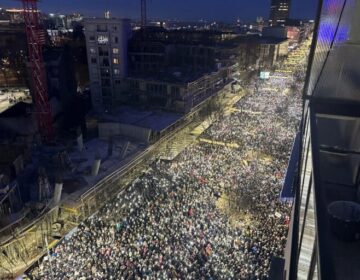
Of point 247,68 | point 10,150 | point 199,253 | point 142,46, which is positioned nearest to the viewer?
point 199,253

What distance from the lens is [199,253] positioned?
A: 14500mm

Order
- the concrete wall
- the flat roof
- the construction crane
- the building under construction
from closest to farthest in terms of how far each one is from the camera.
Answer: the construction crane < the concrete wall < the flat roof < the building under construction

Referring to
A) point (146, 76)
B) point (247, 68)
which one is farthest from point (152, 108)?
point (247, 68)

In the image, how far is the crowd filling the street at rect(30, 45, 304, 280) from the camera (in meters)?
13.5

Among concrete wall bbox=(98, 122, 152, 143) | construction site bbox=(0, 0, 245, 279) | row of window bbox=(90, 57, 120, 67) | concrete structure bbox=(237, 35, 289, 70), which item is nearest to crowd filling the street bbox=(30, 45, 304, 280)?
construction site bbox=(0, 0, 245, 279)

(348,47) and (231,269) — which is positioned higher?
(348,47)

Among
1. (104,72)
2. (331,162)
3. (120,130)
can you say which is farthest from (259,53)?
(331,162)

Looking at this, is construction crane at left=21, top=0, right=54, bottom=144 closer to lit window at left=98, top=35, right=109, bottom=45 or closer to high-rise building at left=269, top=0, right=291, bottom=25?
lit window at left=98, top=35, right=109, bottom=45

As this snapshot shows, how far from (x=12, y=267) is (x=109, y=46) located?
88.8 feet

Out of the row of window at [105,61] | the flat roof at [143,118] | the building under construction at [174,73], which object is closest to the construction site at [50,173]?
the flat roof at [143,118]

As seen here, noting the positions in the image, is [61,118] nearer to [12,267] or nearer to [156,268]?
[12,267]

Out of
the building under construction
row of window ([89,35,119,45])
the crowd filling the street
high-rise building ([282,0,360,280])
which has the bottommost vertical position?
the crowd filling the street

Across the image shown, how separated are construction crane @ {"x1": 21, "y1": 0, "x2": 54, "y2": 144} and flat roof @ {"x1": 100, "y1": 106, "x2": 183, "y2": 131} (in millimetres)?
4789

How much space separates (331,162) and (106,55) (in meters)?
32.8
